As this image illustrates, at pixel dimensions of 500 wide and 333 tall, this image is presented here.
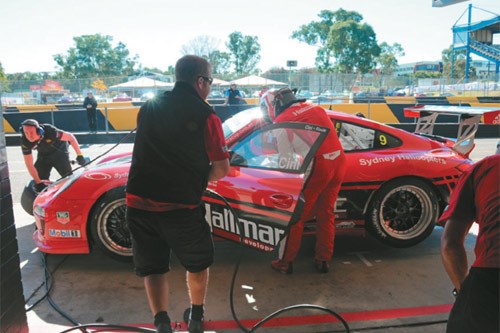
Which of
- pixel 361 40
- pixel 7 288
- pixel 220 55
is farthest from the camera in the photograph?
pixel 220 55

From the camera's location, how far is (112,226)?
364cm

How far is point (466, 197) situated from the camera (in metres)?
1.67

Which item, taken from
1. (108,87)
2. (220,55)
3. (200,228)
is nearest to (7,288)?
(200,228)

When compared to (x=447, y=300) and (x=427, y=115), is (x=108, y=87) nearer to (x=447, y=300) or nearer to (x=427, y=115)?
(x=427, y=115)

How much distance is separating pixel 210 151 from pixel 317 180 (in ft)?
4.49

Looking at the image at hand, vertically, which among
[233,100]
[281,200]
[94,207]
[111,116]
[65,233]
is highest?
[233,100]

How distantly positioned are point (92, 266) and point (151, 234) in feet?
5.68

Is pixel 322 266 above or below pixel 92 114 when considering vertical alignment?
below

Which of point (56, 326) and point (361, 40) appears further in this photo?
point (361, 40)

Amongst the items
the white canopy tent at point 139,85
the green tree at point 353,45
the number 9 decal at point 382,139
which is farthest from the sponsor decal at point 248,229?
the green tree at point 353,45

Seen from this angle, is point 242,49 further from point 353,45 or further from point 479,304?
point 479,304

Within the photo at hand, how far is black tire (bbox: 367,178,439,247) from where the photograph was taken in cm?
402

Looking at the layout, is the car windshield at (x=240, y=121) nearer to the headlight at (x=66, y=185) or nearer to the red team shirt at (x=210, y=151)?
the headlight at (x=66, y=185)

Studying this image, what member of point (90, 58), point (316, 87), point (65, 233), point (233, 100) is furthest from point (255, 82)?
point (90, 58)
